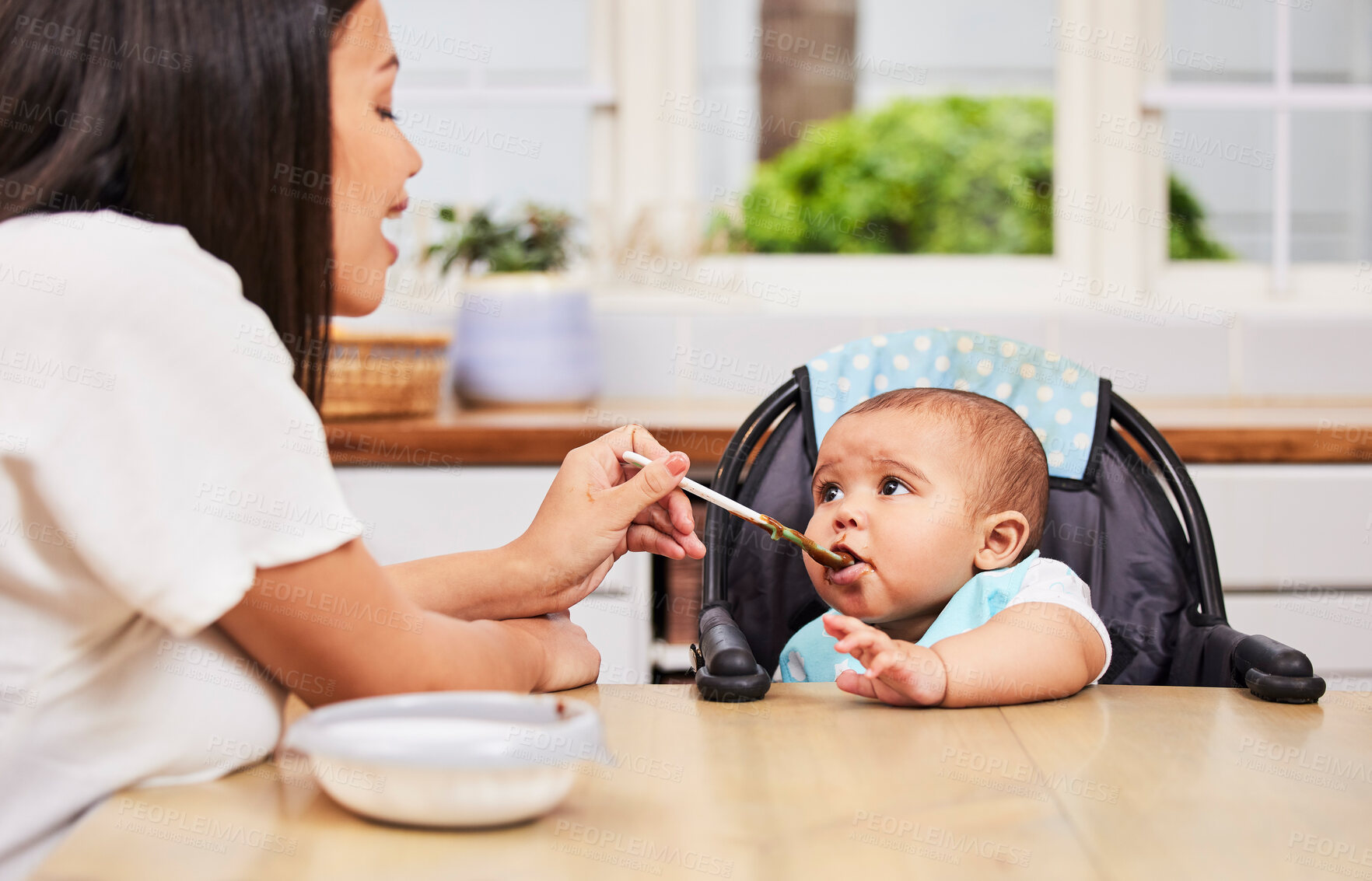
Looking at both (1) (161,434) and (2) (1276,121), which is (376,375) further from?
(2) (1276,121)

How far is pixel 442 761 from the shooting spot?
0.61m

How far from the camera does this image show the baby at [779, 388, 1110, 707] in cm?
118

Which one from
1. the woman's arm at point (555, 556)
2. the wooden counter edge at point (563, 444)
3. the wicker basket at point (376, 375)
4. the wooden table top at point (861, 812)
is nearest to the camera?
the wooden table top at point (861, 812)

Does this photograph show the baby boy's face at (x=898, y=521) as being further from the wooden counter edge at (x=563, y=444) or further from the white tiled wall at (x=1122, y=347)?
the white tiled wall at (x=1122, y=347)

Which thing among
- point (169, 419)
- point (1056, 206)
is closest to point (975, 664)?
point (169, 419)

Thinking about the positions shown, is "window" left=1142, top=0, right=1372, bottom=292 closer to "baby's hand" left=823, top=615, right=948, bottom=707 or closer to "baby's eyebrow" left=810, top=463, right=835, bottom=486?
"baby's eyebrow" left=810, top=463, right=835, bottom=486

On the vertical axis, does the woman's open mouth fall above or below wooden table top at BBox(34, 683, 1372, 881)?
above

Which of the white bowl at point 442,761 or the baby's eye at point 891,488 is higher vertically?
the baby's eye at point 891,488

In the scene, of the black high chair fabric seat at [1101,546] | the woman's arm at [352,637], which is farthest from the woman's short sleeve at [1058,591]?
the woman's arm at [352,637]

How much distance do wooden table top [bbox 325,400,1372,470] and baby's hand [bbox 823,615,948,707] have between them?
104 cm

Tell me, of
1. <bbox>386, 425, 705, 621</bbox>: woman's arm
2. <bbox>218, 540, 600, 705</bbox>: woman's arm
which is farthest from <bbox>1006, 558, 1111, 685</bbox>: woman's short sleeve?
<bbox>218, 540, 600, 705</bbox>: woman's arm

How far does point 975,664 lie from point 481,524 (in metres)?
1.26

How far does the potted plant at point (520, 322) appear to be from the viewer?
7.91 ft

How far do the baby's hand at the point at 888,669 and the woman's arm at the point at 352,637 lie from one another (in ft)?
0.84
